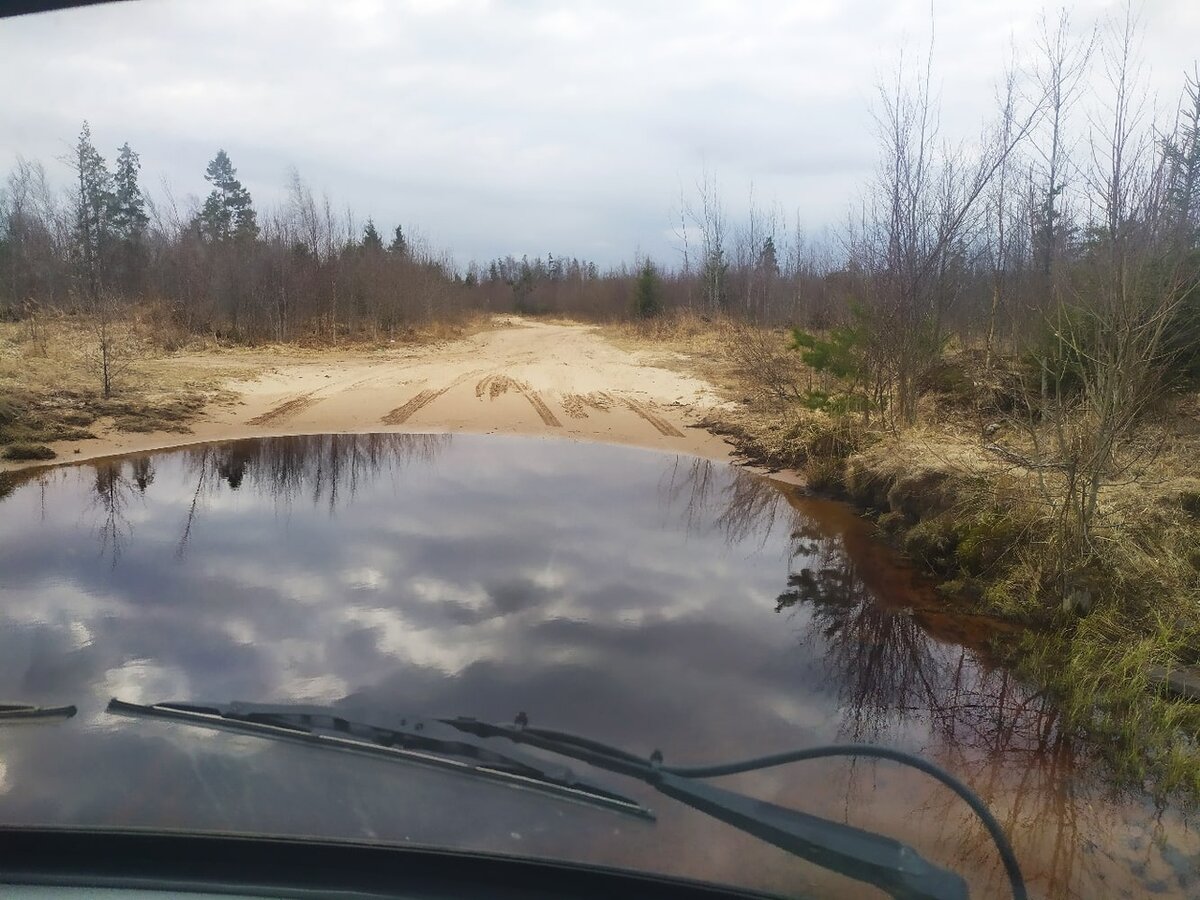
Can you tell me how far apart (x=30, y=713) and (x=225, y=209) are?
25148 mm

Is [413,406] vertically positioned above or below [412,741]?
above

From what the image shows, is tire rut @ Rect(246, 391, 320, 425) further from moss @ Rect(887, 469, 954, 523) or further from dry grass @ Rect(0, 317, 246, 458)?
moss @ Rect(887, 469, 954, 523)

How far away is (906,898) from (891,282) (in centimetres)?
1249

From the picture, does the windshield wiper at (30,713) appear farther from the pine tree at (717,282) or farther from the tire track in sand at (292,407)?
the pine tree at (717,282)

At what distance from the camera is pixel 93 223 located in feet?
66.3

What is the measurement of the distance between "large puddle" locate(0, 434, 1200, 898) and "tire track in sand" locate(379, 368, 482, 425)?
583 cm

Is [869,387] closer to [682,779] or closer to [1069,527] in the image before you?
[1069,527]

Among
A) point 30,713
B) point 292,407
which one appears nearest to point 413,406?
point 292,407

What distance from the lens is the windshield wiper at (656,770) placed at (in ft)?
11.5

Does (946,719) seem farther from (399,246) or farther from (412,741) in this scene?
(399,246)

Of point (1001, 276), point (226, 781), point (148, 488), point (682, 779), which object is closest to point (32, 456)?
point (148, 488)

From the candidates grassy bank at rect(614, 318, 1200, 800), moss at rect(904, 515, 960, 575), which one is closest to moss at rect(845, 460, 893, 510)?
grassy bank at rect(614, 318, 1200, 800)

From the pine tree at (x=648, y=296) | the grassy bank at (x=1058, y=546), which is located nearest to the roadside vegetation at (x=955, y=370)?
the grassy bank at (x=1058, y=546)

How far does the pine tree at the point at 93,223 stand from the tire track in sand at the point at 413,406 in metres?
6.42
